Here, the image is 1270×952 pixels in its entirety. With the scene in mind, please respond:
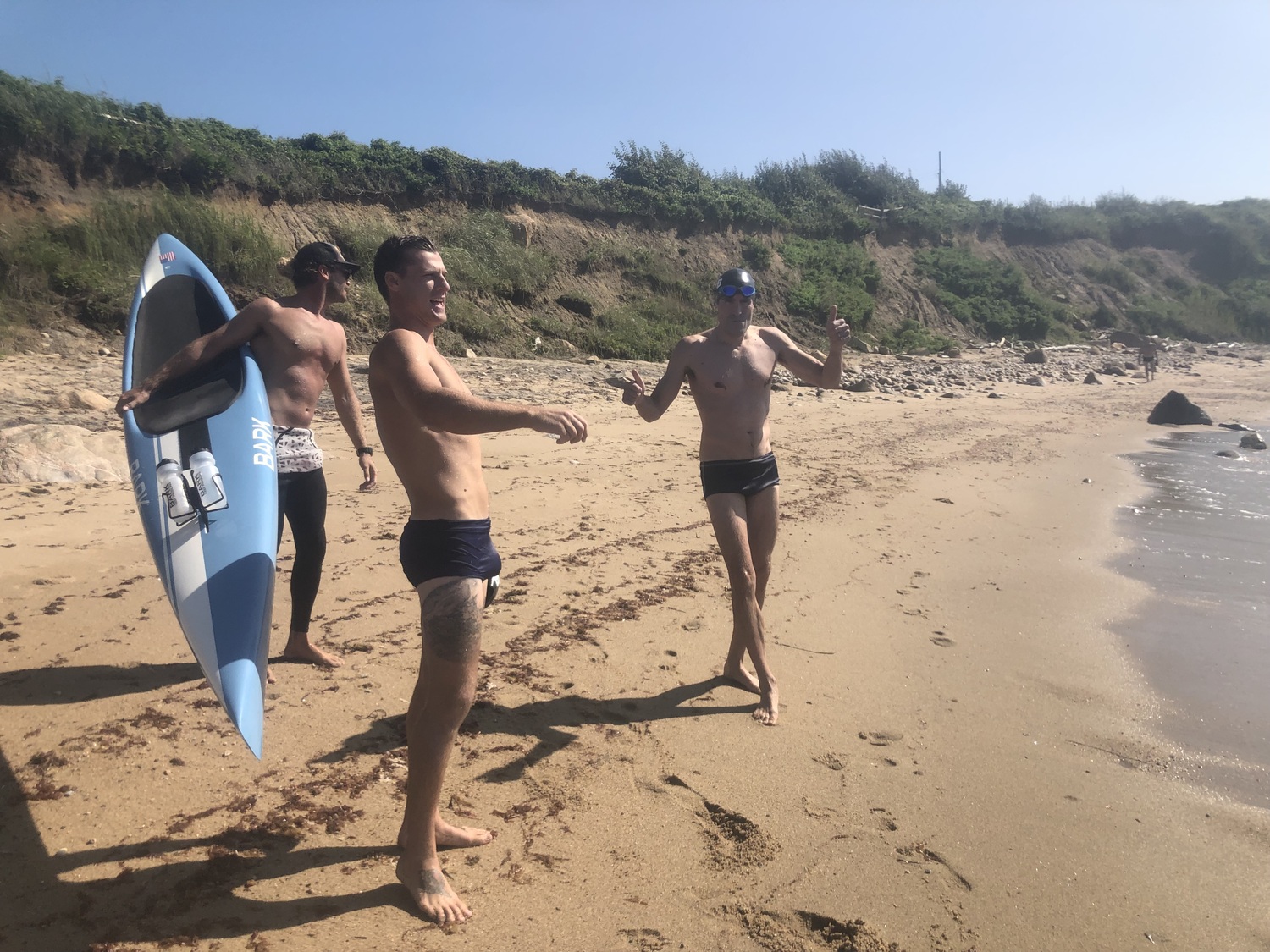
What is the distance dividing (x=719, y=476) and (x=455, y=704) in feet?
5.96

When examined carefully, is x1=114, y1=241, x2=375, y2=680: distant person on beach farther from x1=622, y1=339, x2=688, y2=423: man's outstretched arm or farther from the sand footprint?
the sand footprint

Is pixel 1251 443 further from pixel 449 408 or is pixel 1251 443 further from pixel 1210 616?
pixel 449 408

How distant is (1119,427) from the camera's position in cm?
1373

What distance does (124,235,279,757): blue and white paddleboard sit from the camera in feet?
10.2

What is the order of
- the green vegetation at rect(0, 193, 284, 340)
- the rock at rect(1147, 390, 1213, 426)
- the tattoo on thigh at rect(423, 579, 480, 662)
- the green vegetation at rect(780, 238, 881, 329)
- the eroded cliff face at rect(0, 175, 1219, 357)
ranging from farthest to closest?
1. the green vegetation at rect(780, 238, 881, 329)
2. the eroded cliff face at rect(0, 175, 1219, 357)
3. the rock at rect(1147, 390, 1213, 426)
4. the green vegetation at rect(0, 193, 284, 340)
5. the tattoo on thigh at rect(423, 579, 480, 662)

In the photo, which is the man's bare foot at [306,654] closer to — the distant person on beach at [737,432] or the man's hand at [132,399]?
the man's hand at [132,399]

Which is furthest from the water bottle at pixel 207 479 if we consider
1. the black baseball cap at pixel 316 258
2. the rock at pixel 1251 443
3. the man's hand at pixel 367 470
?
the rock at pixel 1251 443

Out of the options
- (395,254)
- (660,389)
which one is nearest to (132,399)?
(395,254)

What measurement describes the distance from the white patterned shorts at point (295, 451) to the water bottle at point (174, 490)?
0.41 metres

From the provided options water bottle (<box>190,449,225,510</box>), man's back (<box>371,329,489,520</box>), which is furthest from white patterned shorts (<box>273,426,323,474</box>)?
man's back (<box>371,329,489,520</box>)

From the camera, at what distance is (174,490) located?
148 inches

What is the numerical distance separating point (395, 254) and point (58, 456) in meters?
5.42

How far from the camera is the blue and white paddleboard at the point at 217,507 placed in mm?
3111

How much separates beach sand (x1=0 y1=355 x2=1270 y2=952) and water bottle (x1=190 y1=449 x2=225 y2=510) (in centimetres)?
74
